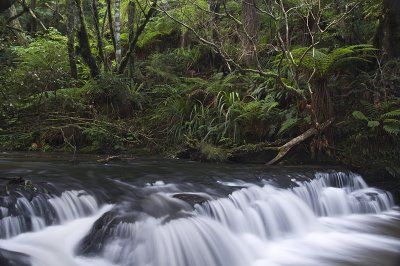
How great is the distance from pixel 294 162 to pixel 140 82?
238 inches

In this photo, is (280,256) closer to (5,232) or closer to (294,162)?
(5,232)

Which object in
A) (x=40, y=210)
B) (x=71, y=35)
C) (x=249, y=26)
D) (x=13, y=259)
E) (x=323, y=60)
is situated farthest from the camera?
(x=71, y=35)

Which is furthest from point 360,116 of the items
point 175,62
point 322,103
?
point 175,62

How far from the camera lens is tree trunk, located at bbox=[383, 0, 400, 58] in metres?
8.84

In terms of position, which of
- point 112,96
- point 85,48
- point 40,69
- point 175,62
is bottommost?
point 112,96

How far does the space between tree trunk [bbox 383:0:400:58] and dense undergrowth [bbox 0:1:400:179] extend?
20 cm

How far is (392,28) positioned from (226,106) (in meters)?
3.88

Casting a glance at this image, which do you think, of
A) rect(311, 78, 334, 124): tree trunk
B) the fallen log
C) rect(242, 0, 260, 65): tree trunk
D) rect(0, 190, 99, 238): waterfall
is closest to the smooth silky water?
rect(0, 190, 99, 238): waterfall

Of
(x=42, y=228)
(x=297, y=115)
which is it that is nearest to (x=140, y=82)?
(x=297, y=115)

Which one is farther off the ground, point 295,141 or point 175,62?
point 175,62

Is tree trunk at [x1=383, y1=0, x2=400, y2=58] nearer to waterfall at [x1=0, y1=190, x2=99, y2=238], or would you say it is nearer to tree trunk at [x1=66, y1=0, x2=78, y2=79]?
waterfall at [x1=0, y1=190, x2=99, y2=238]

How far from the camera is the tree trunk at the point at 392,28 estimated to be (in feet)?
29.0

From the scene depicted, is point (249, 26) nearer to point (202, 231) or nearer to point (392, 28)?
point (392, 28)

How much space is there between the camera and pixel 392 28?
29.2 feet
